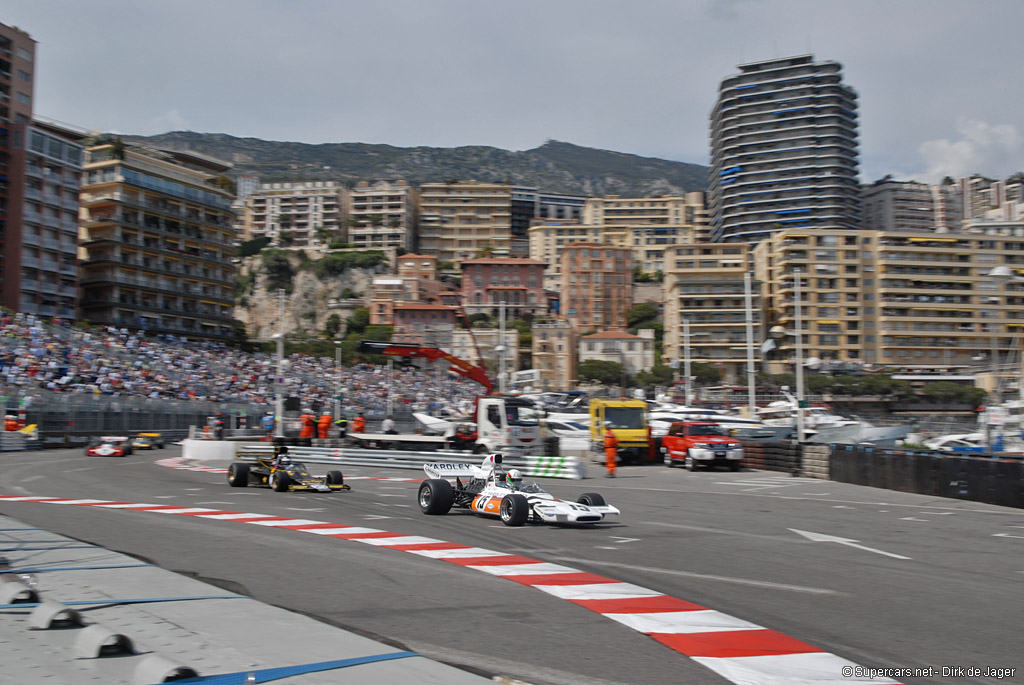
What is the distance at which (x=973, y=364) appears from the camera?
4309 inches

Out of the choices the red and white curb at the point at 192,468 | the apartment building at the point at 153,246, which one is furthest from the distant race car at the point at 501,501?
the apartment building at the point at 153,246

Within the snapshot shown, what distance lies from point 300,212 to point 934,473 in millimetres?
181985

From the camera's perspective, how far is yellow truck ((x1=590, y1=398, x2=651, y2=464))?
3297 cm

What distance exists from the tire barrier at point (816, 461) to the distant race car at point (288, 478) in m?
15.4

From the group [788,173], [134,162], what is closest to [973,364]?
[788,173]

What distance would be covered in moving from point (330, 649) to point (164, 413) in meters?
42.0

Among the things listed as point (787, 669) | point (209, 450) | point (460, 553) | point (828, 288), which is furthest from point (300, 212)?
point (787, 669)

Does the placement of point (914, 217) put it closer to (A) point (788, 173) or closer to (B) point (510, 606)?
(A) point (788, 173)

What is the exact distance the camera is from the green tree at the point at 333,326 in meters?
134

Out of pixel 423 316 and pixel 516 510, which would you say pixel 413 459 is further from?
pixel 423 316

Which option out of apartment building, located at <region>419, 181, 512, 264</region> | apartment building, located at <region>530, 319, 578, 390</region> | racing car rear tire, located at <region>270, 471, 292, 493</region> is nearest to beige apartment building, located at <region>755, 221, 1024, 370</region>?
apartment building, located at <region>530, 319, 578, 390</region>

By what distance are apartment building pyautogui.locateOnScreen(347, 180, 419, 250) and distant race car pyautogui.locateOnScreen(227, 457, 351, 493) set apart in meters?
153

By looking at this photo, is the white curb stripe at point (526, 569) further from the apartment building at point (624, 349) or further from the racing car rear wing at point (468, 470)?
the apartment building at point (624, 349)

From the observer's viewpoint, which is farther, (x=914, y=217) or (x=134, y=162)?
(x=914, y=217)
